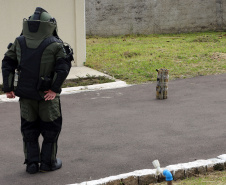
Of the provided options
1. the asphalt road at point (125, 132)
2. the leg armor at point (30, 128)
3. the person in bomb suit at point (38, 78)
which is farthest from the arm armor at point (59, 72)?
the asphalt road at point (125, 132)

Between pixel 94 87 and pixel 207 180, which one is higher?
pixel 94 87

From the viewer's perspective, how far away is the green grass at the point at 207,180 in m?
5.89

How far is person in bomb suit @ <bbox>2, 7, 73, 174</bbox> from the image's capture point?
20.0 feet

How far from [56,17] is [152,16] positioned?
8.61m

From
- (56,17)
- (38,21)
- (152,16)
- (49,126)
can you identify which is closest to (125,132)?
(49,126)

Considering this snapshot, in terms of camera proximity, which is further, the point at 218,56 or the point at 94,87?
the point at 218,56

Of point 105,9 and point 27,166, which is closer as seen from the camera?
point 27,166

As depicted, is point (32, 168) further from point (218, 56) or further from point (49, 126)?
point (218, 56)

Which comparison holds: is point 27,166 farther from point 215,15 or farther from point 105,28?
point 215,15

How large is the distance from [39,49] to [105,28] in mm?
16005

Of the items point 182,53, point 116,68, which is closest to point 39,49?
point 116,68

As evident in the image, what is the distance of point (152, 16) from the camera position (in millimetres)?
22156

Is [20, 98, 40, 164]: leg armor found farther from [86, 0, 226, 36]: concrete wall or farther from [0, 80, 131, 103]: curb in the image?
[86, 0, 226, 36]: concrete wall

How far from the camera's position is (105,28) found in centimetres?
2192
